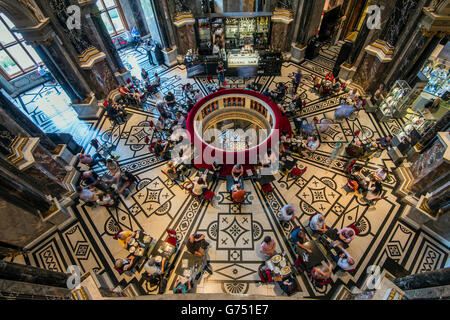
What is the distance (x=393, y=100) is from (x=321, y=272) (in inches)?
310

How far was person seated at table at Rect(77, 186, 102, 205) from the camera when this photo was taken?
7.54 m

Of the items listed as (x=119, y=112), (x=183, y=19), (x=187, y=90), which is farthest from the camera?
(x=183, y=19)

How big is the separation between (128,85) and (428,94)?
14.2 m

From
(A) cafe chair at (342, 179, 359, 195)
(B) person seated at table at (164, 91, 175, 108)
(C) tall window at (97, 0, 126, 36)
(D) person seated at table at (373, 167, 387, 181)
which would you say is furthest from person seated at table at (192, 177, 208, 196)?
(C) tall window at (97, 0, 126, 36)

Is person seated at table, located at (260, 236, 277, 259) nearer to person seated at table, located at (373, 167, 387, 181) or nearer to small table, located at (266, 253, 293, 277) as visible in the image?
small table, located at (266, 253, 293, 277)

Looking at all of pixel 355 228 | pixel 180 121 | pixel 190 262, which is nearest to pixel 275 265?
pixel 190 262

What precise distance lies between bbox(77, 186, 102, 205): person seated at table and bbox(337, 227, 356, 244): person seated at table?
25.9ft

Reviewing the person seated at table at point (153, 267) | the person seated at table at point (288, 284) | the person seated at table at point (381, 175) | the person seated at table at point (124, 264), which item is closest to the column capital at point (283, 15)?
the person seated at table at point (381, 175)

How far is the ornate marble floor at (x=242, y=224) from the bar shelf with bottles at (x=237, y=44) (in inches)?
216

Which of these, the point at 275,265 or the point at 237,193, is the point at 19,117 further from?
the point at 275,265

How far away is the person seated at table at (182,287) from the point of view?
19.3 feet

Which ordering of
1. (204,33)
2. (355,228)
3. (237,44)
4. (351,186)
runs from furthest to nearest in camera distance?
1. (237,44)
2. (204,33)
3. (351,186)
4. (355,228)

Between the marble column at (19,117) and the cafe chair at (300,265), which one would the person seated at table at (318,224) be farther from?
the marble column at (19,117)

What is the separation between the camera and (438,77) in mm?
10211
